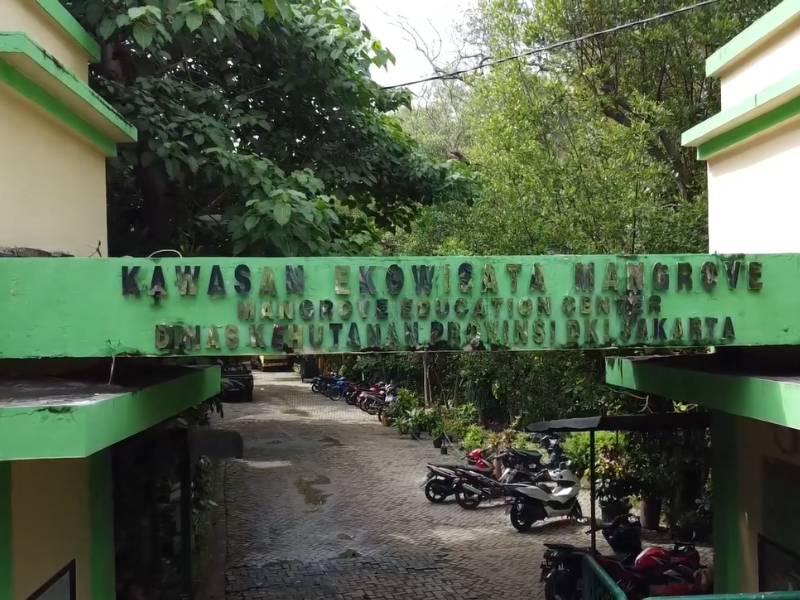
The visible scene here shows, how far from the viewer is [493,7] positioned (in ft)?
34.9

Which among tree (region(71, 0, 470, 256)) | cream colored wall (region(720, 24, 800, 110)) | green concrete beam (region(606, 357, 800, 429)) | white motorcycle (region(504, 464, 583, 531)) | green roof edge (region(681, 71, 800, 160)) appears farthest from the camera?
white motorcycle (region(504, 464, 583, 531))

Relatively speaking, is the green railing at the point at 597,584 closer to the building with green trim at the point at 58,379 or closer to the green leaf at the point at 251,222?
the building with green trim at the point at 58,379

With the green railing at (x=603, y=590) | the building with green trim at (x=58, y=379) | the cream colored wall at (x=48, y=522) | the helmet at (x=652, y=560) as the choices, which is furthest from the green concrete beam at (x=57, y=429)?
the helmet at (x=652, y=560)

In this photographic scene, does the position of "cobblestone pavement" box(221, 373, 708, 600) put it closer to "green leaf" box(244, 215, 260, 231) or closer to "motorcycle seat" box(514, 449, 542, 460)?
"motorcycle seat" box(514, 449, 542, 460)

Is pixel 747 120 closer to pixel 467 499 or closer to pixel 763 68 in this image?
pixel 763 68

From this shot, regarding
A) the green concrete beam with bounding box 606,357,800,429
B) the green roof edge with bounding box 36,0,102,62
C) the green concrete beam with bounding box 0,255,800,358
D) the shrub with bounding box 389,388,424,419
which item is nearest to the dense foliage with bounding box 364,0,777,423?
the green concrete beam with bounding box 606,357,800,429

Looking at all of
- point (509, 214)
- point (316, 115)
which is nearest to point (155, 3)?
point (316, 115)

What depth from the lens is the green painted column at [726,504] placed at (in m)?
5.28

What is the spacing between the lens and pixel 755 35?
16.2 ft

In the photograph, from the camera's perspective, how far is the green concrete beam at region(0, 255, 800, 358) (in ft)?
10.5

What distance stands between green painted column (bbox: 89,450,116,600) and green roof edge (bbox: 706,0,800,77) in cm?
535

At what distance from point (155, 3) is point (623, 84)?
7.42 m

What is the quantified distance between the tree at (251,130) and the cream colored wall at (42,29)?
41cm

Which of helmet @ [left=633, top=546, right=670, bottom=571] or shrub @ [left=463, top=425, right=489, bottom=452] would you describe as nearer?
helmet @ [left=633, top=546, right=670, bottom=571]
